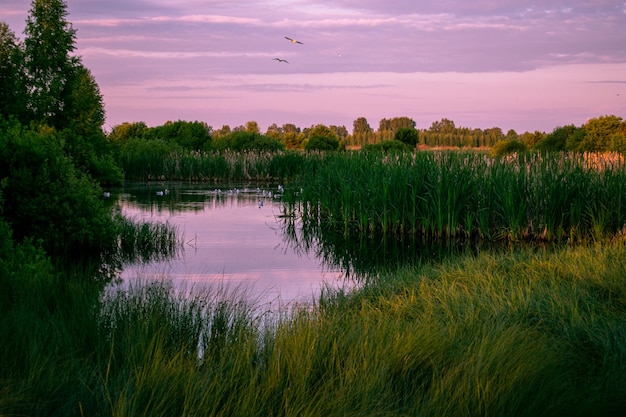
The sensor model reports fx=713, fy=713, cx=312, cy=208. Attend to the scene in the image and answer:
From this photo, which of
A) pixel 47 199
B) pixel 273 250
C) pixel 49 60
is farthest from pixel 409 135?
pixel 47 199

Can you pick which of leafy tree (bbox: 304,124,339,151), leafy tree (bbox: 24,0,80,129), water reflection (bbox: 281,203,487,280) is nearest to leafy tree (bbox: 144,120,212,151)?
leafy tree (bbox: 304,124,339,151)

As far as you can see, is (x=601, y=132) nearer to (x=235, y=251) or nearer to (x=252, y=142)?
(x=235, y=251)

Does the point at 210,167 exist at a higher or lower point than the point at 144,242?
higher

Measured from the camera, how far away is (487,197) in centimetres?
1457

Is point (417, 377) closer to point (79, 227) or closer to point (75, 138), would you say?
point (79, 227)

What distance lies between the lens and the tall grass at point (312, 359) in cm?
409

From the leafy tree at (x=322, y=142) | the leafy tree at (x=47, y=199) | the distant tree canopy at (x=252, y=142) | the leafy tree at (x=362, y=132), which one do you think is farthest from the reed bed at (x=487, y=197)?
the leafy tree at (x=362, y=132)

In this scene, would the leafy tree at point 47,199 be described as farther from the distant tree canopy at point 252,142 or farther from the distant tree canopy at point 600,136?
the distant tree canopy at point 252,142

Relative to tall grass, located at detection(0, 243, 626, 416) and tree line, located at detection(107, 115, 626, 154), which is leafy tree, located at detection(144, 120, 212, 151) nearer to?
tree line, located at detection(107, 115, 626, 154)

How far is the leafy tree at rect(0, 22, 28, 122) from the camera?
27.1 metres

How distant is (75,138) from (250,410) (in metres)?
25.1

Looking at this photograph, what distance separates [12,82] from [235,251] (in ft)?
59.3

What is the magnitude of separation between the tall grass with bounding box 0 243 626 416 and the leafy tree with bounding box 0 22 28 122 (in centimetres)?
2229

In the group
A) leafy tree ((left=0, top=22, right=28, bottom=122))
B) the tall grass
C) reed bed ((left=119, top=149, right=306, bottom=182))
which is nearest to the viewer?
the tall grass
